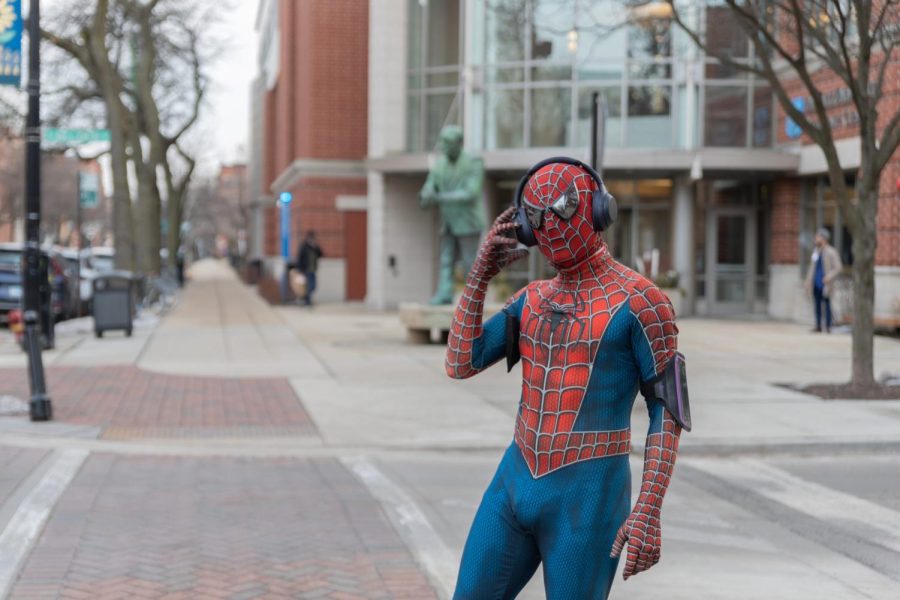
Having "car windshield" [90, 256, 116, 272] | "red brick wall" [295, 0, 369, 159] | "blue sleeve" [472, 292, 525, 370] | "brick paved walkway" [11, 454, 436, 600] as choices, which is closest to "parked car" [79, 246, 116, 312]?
"car windshield" [90, 256, 116, 272]

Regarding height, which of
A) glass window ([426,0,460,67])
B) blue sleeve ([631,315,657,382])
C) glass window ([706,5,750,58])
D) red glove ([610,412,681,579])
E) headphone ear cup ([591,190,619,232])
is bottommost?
red glove ([610,412,681,579])

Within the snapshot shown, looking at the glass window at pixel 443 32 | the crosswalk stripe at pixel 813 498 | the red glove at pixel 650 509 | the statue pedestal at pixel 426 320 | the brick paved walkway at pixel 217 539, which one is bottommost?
the crosswalk stripe at pixel 813 498

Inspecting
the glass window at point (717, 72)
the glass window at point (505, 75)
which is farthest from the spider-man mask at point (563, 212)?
the glass window at point (505, 75)

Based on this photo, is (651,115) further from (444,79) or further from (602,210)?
Answer: (602,210)

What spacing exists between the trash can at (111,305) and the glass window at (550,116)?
10089 mm

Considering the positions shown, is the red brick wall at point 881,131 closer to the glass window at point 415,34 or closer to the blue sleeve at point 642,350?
the glass window at point 415,34

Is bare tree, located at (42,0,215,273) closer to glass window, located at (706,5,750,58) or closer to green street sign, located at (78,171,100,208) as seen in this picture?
green street sign, located at (78,171,100,208)

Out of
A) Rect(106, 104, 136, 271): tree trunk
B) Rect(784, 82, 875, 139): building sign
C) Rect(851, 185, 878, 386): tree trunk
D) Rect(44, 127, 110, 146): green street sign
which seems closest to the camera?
Rect(851, 185, 878, 386): tree trunk

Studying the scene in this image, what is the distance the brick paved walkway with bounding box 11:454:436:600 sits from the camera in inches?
230

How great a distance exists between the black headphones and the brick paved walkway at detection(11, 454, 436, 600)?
2.75m

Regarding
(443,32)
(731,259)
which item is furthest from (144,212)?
(731,259)

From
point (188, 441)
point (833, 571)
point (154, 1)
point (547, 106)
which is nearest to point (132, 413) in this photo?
point (188, 441)

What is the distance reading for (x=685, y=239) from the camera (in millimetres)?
26859

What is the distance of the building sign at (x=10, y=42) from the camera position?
12916mm
